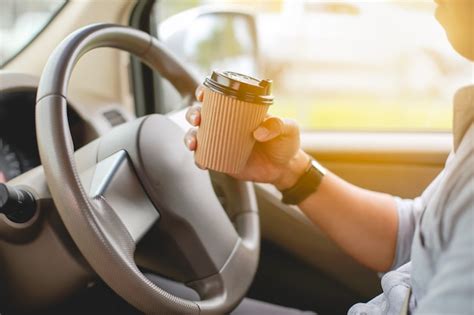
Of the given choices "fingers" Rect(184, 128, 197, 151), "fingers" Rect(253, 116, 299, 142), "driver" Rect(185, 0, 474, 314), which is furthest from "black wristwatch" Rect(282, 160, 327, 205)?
"fingers" Rect(184, 128, 197, 151)

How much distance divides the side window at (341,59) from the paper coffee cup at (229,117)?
0.74m

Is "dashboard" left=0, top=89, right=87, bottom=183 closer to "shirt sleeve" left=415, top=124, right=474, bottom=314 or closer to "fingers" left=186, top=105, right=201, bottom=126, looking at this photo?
"fingers" left=186, top=105, right=201, bottom=126

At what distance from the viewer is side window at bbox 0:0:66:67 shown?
1.31 meters

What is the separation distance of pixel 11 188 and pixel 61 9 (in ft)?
1.88

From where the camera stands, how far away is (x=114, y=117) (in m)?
1.51

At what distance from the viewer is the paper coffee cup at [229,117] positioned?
89cm

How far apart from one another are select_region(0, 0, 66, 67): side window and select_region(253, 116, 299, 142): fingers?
22.8 inches

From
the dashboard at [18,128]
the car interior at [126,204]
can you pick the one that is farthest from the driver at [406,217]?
the dashboard at [18,128]

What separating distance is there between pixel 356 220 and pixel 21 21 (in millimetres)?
779

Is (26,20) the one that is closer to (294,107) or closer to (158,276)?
(158,276)

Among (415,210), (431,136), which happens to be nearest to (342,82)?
(431,136)

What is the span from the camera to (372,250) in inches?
50.1

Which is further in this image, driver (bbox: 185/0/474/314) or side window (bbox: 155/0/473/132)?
side window (bbox: 155/0/473/132)

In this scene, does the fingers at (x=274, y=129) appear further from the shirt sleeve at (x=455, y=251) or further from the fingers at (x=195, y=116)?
the shirt sleeve at (x=455, y=251)
